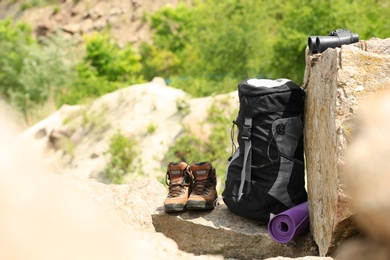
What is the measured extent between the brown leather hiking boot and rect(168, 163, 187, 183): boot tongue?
0.06 metres

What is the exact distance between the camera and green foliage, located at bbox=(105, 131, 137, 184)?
9.14m

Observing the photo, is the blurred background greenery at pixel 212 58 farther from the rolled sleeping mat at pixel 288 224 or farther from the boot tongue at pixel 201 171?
the rolled sleeping mat at pixel 288 224

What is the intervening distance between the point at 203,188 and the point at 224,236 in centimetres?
34

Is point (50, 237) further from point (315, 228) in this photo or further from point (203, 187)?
point (203, 187)

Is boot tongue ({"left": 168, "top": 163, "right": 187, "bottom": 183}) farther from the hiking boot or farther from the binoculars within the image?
the binoculars

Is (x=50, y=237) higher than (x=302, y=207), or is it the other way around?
(x=50, y=237)

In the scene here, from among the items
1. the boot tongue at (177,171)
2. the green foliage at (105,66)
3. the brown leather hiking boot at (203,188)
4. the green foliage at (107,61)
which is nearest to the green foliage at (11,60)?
the green foliage at (105,66)

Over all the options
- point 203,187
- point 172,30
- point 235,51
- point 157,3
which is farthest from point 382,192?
point 157,3

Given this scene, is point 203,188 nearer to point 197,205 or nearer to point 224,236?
point 197,205

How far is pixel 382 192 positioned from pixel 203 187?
1.69m

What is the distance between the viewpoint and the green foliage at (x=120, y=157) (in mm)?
9141

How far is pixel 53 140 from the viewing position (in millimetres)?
11320

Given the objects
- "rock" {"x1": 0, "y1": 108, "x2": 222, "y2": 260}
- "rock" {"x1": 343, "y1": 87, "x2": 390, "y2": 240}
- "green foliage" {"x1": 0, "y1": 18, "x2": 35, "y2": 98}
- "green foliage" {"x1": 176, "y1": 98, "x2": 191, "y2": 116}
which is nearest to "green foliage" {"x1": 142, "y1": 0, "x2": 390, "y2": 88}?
"green foliage" {"x1": 176, "y1": 98, "x2": 191, "y2": 116}

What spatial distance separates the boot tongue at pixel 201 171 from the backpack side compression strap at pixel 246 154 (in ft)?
0.91
